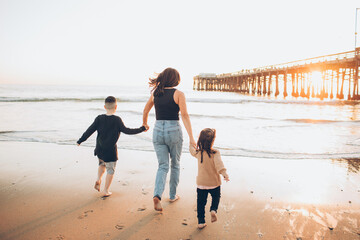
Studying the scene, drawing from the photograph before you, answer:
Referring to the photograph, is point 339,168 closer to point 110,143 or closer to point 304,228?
point 304,228

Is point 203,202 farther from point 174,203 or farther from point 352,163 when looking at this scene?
point 352,163

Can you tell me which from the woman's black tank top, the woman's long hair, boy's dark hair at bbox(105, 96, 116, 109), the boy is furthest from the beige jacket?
boy's dark hair at bbox(105, 96, 116, 109)

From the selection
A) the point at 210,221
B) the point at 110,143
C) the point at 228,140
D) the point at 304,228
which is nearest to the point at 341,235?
the point at 304,228

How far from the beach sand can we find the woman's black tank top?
0.96 metres

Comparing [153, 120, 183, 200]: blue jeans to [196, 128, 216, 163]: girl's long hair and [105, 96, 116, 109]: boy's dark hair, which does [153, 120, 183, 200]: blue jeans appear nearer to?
[196, 128, 216, 163]: girl's long hair

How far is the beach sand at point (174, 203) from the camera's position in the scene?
7.47 feet

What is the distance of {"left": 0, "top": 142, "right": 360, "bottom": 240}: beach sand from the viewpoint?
228 cm

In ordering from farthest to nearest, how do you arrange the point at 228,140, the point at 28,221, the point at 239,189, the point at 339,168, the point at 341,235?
the point at 228,140 < the point at 339,168 < the point at 239,189 < the point at 28,221 < the point at 341,235

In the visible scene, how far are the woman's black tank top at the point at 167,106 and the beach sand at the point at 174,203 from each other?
0.96 meters

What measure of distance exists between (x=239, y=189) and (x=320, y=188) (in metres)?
1.05

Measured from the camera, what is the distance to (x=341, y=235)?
2219 mm

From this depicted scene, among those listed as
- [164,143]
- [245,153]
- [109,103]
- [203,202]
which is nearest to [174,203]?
[203,202]

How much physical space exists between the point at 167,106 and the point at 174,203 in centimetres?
107

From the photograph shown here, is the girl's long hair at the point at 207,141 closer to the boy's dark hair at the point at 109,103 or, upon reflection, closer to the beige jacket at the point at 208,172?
the beige jacket at the point at 208,172
